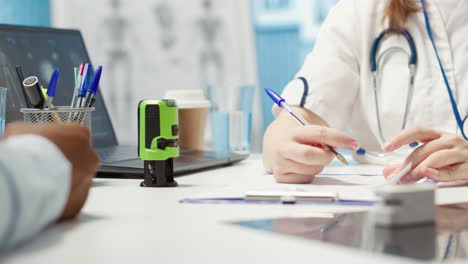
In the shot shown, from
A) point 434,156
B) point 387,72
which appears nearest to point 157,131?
point 434,156

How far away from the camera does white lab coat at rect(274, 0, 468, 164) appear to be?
114cm

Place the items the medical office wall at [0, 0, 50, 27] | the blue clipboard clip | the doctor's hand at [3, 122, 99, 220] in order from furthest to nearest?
the medical office wall at [0, 0, 50, 27], the blue clipboard clip, the doctor's hand at [3, 122, 99, 220]

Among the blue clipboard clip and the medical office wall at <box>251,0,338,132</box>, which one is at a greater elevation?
the medical office wall at <box>251,0,338,132</box>

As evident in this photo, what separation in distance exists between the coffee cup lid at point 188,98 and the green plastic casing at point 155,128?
0.43 m

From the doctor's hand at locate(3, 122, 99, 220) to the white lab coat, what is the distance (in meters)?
0.57

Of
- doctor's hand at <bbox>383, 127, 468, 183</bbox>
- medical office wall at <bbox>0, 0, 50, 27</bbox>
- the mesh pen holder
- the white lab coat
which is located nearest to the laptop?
the mesh pen holder

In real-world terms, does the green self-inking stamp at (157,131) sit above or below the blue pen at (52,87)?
below

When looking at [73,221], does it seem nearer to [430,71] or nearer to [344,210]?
[344,210]

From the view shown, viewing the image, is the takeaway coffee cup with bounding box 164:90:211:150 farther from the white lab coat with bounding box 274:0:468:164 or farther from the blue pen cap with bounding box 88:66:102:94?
the blue pen cap with bounding box 88:66:102:94

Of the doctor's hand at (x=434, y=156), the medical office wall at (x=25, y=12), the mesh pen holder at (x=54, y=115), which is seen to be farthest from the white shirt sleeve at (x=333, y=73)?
the medical office wall at (x=25, y=12)

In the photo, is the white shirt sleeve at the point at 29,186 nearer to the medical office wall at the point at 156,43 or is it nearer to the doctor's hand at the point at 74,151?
the doctor's hand at the point at 74,151

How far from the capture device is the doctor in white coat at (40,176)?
0.44 metres

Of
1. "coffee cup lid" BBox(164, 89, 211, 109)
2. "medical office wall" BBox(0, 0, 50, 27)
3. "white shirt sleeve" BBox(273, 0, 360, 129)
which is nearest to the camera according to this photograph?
"white shirt sleeve" BBox(273, 0, 360, 129)

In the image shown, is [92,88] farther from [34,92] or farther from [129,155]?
[129,155]
